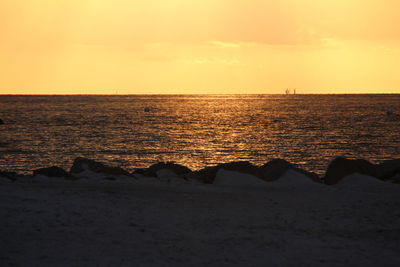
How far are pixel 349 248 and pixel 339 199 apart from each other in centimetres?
587

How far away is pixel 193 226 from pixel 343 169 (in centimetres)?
1036

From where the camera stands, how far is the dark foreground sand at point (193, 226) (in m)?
11.3

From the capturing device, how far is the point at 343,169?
874 inches

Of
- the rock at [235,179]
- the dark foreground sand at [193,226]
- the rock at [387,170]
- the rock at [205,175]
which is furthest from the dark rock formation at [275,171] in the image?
the rock at [387,170]

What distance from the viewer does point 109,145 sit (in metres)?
54.2

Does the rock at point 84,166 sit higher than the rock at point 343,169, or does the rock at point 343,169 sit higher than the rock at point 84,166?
the rock at point 343,169

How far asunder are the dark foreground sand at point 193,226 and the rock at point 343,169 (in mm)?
2053

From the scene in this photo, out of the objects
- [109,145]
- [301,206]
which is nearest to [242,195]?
[301,206]

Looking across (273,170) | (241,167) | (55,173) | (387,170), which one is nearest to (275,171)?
(273,170)

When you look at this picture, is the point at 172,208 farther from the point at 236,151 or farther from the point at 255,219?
the point at 236,151

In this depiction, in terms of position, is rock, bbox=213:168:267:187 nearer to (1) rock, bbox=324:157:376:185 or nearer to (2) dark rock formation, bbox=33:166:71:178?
(1) rock, bbox=324:157:376:185

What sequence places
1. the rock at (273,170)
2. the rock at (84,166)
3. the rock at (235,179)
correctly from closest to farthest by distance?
the rock at (235,179) → the rock at (273,170) → the rock at (84,166)

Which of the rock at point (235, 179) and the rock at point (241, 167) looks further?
the rock at point (241, 167)

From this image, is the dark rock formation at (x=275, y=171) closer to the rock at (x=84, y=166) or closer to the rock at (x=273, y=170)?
the rock at (x=273, y=170)
